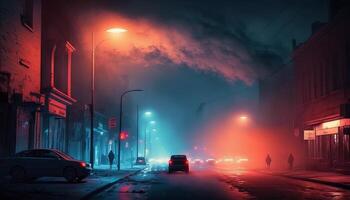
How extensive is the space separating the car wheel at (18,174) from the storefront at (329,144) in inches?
908

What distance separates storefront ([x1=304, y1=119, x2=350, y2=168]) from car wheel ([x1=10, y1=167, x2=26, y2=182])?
75.6 feet

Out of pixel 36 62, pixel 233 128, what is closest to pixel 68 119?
pixel 36 62

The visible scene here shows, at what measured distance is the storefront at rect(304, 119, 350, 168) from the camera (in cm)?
4394

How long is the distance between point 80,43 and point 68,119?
10114 mm

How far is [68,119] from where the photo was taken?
51062mm

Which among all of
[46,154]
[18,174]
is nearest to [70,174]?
[46,154]

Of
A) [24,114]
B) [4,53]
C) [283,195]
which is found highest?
[4,53]

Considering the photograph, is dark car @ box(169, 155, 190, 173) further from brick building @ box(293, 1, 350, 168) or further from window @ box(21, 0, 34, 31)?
window @ box(21, 0, 34, 31)

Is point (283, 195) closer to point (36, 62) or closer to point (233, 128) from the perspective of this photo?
point (36, 62)

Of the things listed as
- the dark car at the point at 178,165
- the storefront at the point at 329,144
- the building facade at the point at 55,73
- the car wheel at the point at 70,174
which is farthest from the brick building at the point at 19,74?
the storefront at the point at 329,144

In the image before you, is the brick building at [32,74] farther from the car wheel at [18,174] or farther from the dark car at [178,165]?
the dark car at [178,165]

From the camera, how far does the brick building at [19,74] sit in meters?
31.0

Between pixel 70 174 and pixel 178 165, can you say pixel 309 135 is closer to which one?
pixel 178 165

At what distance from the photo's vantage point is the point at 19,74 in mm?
33375
